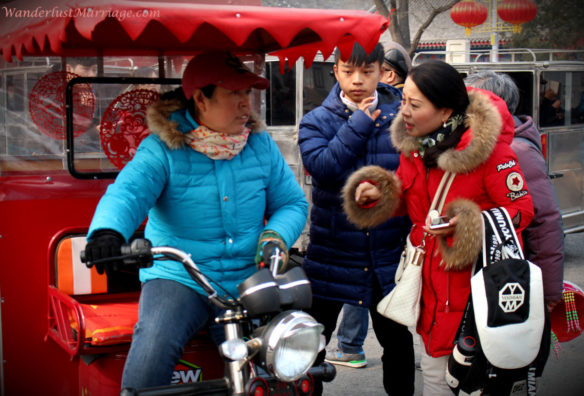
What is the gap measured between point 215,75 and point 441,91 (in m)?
0.96

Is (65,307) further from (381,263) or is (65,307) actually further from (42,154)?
(381,263)

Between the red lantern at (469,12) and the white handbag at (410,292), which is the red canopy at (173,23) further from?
the red lantern at (469,12)

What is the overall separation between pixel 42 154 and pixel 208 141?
113 cm

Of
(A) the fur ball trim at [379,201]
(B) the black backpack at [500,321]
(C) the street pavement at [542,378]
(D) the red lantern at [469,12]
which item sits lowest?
(C) the street pavement at [542,378]

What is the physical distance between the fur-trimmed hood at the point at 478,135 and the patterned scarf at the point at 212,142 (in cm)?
81

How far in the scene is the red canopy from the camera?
2.77m

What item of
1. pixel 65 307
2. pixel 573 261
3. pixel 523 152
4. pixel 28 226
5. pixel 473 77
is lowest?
pixel 573 261

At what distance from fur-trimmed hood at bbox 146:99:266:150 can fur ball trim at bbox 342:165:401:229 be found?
86 cm

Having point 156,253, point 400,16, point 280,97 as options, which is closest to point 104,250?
point 156,253

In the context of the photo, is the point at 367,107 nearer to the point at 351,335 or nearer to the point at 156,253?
the point at 156,253

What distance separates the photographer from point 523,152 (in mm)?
3525

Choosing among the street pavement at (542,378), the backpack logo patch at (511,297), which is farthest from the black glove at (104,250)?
the street pavement at (542,378)

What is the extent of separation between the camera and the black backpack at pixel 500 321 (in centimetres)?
298

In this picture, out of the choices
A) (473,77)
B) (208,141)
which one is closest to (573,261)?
(473,77)
